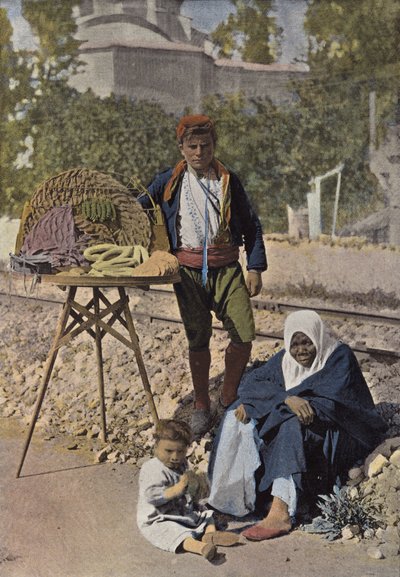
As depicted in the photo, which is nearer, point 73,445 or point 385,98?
point 73,445

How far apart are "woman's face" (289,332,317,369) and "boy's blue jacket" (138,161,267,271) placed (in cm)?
115

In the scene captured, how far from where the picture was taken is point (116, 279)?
563cm

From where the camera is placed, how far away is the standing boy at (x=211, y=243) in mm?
6160

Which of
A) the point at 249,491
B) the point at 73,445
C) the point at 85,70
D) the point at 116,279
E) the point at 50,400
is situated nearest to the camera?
the point at 249,491

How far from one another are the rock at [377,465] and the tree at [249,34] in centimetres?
1176

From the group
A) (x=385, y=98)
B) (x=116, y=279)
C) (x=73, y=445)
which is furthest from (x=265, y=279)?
(x=116, y=279)

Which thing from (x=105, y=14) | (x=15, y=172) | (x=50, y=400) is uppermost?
(x=105, y=14)

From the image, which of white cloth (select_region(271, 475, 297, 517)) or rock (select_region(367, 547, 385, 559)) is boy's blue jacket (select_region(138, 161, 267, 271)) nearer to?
white cloth (select_region(271, 475, 297, 517))

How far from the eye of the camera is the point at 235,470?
17.3ft

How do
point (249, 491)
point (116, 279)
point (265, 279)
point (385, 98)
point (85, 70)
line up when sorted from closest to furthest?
point (249, 491), point (116, 279), point (265, 279), point (385, 98), point (85, 70)

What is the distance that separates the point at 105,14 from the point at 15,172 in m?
3.50

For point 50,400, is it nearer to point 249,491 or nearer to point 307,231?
point 249,491

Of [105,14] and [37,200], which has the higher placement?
[105,14]

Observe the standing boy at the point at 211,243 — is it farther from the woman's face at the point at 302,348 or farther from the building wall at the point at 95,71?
the building wall at the point at 95,71
